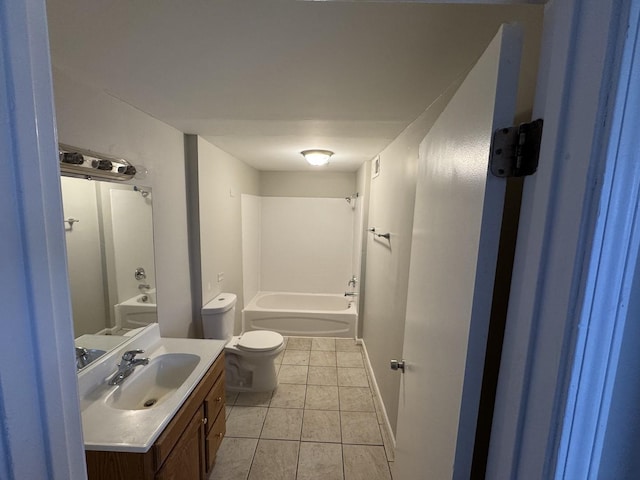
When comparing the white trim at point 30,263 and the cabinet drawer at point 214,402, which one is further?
the cabinet drawer at point 214,402

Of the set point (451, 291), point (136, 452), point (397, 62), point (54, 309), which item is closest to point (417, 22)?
point (397, 62)

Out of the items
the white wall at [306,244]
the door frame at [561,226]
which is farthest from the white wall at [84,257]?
the white wall at [306,244]

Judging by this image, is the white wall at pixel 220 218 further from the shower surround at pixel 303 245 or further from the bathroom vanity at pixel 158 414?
the shower surround at pixel 303 245

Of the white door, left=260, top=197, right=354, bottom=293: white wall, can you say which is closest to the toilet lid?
the white door

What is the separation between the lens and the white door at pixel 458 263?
1.90 ft

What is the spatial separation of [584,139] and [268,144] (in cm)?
237

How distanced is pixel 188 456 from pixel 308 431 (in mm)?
1023

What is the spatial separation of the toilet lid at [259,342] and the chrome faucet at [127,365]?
39.6 inches

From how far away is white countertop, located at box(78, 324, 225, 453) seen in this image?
1.05m

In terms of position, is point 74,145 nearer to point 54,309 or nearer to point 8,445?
A: point 54,309

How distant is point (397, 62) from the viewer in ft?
3.46

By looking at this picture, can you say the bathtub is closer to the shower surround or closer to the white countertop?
the shower surround

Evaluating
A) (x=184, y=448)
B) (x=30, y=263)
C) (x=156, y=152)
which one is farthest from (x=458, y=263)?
(x=156, y=152)

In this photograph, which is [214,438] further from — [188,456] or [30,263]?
[30,263]
